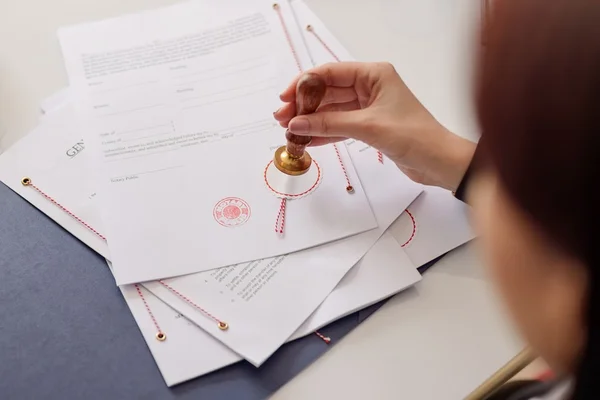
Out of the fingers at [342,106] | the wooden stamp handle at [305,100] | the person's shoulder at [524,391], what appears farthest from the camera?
the fingers at [342,106]

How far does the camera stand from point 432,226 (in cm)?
68

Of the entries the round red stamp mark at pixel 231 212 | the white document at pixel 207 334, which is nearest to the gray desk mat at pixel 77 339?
the white document at pixel 207 334

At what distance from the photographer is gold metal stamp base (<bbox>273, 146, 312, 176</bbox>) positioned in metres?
0.69

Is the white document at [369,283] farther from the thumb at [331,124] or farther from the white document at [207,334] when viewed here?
the thumb at [331,124]

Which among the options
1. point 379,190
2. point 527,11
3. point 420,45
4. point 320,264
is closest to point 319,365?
point 320,264

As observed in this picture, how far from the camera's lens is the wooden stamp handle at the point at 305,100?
0.64 meters

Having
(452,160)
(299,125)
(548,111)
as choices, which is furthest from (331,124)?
(548,111)

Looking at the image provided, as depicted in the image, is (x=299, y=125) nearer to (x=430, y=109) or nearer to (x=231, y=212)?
(x=231, y=212)

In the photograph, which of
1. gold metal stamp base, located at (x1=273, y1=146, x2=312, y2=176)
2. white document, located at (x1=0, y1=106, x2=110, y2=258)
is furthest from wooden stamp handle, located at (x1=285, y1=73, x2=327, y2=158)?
white document, located at (x1=0, y1=106, x2=110, y2=258)

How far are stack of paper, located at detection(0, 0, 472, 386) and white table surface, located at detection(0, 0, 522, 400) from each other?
3 cm

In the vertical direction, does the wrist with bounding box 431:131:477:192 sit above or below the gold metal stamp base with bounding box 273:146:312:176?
below

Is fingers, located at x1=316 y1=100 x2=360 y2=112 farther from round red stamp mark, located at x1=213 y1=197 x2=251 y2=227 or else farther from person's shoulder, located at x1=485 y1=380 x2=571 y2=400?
person's shoulder, located at x1=485 y1=380 x2=571 y2=400

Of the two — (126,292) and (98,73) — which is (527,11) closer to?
(126,292)

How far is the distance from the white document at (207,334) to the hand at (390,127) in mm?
91
